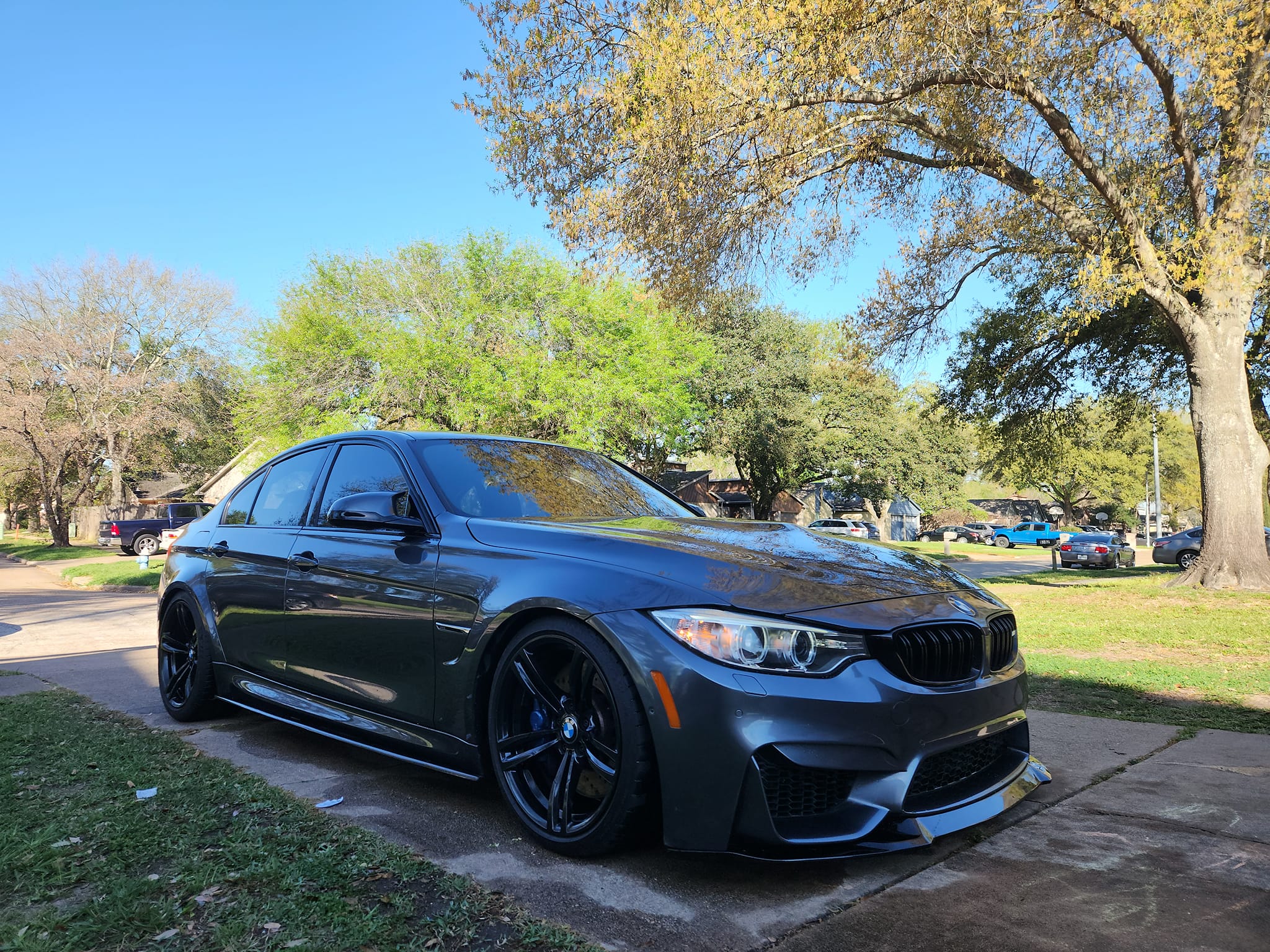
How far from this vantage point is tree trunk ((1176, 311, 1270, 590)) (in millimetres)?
12875

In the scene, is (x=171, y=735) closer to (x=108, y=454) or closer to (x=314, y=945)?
(x=314, y=945)

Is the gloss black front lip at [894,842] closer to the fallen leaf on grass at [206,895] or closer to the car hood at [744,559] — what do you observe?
the car hood at [744,559]

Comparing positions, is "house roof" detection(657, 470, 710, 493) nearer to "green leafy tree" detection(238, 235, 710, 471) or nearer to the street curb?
"green leafy tree" detection(238, 235, 710, 471)

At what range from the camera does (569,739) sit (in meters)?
2.89

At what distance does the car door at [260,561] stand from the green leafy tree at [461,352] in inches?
765

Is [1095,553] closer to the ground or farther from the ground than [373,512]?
closer to the ground

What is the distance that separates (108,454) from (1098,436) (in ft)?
189

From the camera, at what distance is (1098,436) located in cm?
5744

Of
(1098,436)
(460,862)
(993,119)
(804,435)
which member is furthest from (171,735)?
(1098,436)

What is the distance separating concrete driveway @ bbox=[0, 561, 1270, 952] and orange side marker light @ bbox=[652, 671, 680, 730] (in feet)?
1.70

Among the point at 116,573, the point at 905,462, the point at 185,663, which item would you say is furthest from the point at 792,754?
the point at 905,462

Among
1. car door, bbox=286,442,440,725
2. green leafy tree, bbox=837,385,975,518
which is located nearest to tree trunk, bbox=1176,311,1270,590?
car door, bbox=286,442,440,725

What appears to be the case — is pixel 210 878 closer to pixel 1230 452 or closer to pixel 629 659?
pixel 629 659

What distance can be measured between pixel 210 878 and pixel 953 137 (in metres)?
12.5
